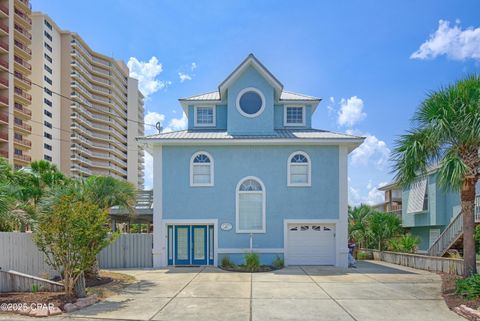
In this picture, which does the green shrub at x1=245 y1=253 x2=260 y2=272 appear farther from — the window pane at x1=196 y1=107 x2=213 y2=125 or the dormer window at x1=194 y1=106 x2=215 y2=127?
the window pane at x1=196 y1=107 x2=213 y2=125

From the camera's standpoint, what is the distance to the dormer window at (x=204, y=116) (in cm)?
2120

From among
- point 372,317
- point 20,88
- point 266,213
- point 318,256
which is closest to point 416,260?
point 318,256

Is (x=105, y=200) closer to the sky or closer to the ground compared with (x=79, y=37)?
closer to the ground

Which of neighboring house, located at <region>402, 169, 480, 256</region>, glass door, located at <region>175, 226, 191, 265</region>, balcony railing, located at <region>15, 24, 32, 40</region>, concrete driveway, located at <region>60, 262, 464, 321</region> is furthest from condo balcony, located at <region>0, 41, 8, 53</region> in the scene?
neighboring house, located at <region>402, 169, 480, 256</region>

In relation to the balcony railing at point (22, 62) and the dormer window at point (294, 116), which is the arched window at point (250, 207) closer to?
the dormer window at point (294, 116)

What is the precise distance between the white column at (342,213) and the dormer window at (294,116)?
10.1 feet

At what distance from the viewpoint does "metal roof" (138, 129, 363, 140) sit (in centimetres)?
1898

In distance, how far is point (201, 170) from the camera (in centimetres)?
1922

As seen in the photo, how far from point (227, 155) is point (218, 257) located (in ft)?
16.7

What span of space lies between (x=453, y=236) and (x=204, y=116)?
14583 mm

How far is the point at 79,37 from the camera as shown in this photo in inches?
3253

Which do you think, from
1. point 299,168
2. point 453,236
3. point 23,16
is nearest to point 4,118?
point 23,16

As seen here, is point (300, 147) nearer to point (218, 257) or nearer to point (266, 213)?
point (266, 213)

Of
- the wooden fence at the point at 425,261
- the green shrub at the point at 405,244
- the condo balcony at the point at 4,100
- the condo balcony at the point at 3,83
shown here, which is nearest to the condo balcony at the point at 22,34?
the condo balcony at the point at 3,83
